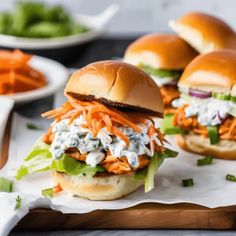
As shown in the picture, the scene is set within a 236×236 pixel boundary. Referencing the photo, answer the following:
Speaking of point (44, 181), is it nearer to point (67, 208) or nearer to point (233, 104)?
point (67, 208)

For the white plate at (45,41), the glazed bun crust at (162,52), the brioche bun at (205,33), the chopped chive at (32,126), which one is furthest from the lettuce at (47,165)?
the white plate at (45,41)

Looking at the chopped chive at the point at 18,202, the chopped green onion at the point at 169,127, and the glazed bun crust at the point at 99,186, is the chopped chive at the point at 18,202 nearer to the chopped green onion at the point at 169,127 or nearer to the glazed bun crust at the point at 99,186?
the glazed bun crust at the point at 99,186

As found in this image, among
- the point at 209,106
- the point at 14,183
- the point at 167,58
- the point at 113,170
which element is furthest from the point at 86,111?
the point at 167,58

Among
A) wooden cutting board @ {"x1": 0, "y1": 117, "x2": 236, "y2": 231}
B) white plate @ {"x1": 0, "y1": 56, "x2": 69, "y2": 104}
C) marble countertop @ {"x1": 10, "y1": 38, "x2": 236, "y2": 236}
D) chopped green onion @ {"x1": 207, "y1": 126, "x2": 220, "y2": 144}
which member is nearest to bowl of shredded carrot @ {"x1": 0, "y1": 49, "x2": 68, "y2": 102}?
white plate @ {"x1": 0, "y1": 56, "x2": 69, "y2": 104}

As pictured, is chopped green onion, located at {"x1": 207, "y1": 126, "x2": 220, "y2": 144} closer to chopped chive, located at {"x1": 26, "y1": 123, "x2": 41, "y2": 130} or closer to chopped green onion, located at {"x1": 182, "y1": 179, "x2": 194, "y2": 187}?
chopped green onion, located at {"x1": 182, "y1": 179, "x2": 194, "y2": 187}

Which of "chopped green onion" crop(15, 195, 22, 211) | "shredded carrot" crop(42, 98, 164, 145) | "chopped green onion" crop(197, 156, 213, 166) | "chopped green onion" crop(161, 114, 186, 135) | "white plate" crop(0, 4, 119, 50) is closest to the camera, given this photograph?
"chopped green onion" crop(15, 195, 22, 211)

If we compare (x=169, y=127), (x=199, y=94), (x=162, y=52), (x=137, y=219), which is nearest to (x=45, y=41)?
(x=162, y=52)

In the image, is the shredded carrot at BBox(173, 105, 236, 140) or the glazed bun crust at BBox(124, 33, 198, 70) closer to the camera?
the shredded carrot at BBox(173, 105, 236, 140)
